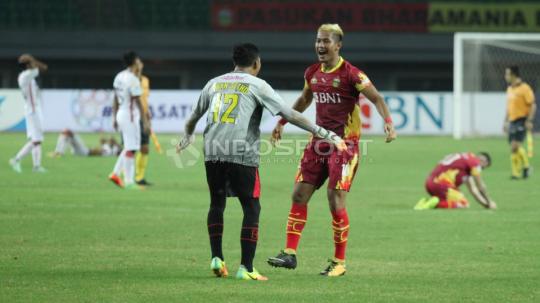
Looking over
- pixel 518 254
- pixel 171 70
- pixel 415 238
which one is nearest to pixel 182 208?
pixel 415 238

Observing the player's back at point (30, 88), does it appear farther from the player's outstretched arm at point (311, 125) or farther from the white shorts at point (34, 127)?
the player's outstretched arm at point (311, 125)

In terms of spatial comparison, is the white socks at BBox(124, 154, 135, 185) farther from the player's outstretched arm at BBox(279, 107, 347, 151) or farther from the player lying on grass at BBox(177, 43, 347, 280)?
the player's outstretched arm at BBox(279, 107, 347, 151)

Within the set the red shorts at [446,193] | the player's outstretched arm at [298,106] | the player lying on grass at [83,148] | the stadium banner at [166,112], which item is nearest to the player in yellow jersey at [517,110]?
the red shorts at [446,193]

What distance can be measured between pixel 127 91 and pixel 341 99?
31.0 ft

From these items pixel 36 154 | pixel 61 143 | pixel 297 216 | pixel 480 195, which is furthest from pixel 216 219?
pixel 61 143

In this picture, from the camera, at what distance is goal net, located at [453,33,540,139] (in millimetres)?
35312

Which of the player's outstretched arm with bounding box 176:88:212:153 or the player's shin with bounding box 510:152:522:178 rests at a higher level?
the player's outstretched arm with bounding box 176:88:212:153

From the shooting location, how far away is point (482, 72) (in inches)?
1468

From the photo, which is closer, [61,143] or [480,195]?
[480,195]

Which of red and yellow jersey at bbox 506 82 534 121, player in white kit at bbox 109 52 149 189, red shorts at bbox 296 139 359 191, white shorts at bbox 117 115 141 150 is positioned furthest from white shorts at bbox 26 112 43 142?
red shorts at bbox 296 139 359 191

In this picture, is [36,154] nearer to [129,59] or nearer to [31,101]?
[31,101]

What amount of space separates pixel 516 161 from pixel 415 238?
11211mm

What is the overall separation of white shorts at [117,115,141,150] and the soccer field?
0.79 m

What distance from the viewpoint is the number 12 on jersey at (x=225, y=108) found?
9672 millimetres
